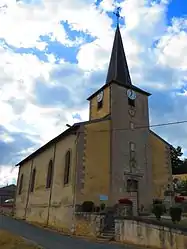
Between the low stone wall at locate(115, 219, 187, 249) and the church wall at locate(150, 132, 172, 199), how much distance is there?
9.52 metres

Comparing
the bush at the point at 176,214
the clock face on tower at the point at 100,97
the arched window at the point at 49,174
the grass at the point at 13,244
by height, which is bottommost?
the grass at the point at 13,244

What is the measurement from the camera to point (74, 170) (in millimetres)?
20328

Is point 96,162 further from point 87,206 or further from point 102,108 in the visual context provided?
point 102,108

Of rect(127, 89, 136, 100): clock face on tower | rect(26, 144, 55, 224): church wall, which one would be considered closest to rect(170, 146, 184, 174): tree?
rect(127, 89, 136, 100): clock face on tower

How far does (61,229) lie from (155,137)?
11462 mm

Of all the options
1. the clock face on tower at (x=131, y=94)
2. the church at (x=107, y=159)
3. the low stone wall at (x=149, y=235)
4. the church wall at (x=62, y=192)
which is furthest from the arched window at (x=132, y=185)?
the clock face on tower at (x=131, y=94)

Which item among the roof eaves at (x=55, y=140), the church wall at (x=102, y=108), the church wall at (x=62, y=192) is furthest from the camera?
the church wall at (x=102, y=108)

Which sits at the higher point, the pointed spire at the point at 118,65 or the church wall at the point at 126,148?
the pointed spire at the point at 118,65

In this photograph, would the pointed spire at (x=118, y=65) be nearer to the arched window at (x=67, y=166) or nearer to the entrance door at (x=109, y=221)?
the arched window at (x=67, y=166)

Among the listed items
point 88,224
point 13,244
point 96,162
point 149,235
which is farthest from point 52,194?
point 149,235

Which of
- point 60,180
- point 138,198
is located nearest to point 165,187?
point 138,198

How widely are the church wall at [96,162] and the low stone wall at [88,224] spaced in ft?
4.77

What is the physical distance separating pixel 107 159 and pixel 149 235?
926 cm

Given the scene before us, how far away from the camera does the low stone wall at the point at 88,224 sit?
16567mm
